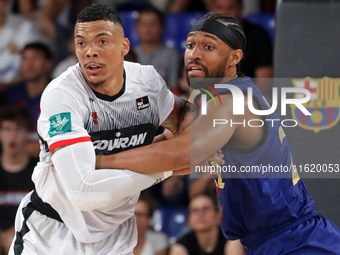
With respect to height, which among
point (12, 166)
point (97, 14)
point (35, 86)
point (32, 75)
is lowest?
point (12, 166)

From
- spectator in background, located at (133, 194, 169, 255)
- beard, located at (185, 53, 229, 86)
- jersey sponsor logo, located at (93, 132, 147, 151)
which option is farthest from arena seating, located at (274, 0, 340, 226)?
spectator in background, located at (133, 194, 169, 255)

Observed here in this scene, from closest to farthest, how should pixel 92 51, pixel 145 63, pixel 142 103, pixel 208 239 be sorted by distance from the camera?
pixel 92 51, pixel 142 103, pixel 208 239, pixel 145 63

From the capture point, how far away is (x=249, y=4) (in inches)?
269

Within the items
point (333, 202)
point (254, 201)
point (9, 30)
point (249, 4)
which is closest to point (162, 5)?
point (249, 4)

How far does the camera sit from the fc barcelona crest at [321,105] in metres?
4.40

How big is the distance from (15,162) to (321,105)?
378 cm

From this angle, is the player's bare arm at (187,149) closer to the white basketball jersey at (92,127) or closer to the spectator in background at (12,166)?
the white basketball jersey at (92,127)

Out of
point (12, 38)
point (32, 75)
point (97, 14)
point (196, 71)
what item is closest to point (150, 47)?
point (32, 75)

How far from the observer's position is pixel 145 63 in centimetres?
658

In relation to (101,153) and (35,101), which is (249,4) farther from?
(101,153)

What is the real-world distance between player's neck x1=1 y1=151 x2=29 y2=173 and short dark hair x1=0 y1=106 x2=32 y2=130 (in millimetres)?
383

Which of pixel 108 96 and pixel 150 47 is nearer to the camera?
pixel 108 96

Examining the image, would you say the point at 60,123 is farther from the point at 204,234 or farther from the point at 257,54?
the point at 257,54

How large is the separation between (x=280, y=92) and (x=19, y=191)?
347 cm
